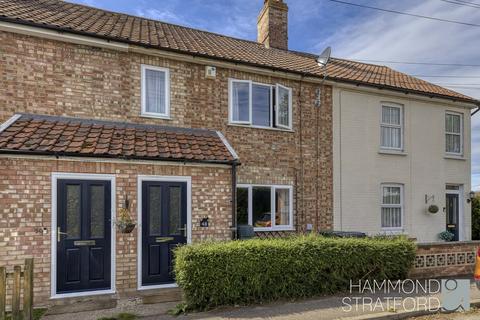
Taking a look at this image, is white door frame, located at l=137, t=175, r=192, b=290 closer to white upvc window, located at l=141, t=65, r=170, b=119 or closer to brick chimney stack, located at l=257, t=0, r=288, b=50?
white upvc window, located at l=141, t=65, r=170, b=119

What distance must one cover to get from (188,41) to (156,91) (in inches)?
99.2

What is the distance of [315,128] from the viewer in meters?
12.6

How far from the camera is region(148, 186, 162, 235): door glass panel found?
28.7 ft

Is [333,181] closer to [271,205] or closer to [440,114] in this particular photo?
[271,205]

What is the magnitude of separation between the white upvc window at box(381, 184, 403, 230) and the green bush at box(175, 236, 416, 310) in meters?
Answer: 4.64

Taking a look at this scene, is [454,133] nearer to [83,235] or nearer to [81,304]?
[83,235]

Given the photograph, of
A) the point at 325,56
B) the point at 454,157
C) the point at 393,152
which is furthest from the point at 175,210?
the point at 454,157

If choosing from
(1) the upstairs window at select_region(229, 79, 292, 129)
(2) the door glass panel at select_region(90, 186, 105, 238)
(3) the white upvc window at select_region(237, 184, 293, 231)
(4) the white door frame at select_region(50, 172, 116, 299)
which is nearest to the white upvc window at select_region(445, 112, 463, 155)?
(1) the upstairs window at select_region(229, 79, 292, 129)

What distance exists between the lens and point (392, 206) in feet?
45.1

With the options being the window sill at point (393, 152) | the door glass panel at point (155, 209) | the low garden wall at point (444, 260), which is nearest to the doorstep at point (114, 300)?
the door glass panel at point (155, 209)

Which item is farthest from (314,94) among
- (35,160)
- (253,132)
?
(35,160)

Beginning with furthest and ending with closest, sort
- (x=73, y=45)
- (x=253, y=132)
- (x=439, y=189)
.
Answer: (x=439, y=189) → (x=253, y=132) → (x=73, y=45)

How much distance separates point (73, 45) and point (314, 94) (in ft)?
22.9

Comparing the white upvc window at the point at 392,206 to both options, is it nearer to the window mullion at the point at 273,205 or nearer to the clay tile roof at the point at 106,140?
the window mullion at the point at 273,205
